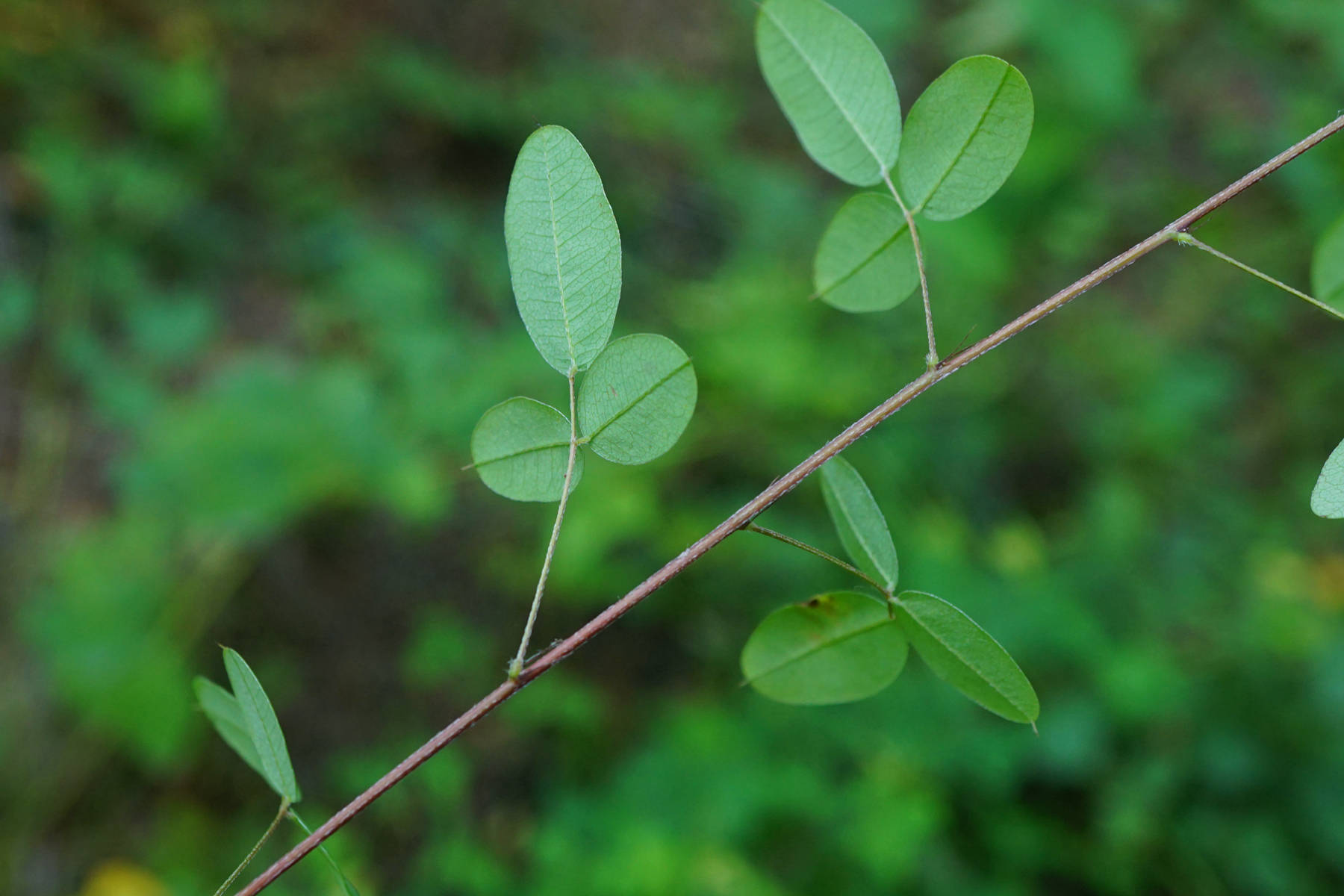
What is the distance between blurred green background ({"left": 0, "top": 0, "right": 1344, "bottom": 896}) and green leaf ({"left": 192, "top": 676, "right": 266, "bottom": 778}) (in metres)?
1.05

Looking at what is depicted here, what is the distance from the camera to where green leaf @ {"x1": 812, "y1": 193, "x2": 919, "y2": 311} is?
0.53m

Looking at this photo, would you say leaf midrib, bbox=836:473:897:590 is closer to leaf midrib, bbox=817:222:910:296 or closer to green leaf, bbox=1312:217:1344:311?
leaf midrib, bbox=817:222:910:296

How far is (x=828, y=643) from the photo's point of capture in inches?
20.6

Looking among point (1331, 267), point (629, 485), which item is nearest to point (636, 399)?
point (1331, 267)

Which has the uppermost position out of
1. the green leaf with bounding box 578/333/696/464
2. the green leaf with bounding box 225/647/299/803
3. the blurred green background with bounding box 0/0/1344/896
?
the green leaf with bounding box 578/333/696/464

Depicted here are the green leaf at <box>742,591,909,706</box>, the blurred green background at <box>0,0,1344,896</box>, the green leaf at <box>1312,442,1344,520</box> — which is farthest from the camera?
the blurred green background at <box>0,0,1344,896</box>

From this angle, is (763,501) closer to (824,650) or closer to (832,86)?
(824,650)

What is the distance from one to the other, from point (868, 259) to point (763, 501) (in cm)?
18

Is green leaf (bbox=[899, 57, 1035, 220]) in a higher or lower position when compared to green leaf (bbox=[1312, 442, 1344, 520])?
higher

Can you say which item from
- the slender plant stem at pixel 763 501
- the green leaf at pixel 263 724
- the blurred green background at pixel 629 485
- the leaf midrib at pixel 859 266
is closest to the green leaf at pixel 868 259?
the leaf midrib at pixel 859 266

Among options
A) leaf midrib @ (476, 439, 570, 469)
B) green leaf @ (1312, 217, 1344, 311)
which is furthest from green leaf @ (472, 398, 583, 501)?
green leaf @ (1312, 217, 1344, 311)

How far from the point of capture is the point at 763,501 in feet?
1.43

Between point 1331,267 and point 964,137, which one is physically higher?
point 964,137

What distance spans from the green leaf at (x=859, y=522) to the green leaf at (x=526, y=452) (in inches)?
5.2
